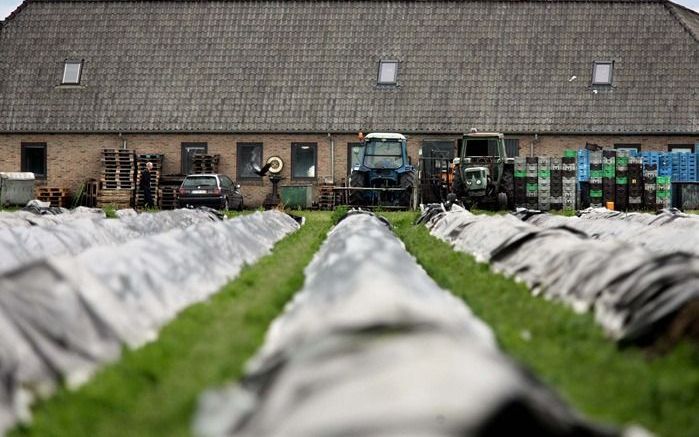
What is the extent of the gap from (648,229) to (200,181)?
71.3 ft

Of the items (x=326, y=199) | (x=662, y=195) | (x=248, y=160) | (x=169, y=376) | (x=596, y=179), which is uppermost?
(x=248, y=160)

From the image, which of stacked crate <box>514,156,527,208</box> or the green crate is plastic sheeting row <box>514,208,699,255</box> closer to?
stacked crate <box>514,156,527,208</box>

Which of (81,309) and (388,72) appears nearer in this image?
(81,309)

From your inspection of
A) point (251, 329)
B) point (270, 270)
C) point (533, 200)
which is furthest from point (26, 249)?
point (533, 200)

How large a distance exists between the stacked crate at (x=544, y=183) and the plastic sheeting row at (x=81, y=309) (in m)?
25.5

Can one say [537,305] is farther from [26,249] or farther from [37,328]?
[26,249]

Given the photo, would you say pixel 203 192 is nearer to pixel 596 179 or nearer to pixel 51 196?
pixel 51 196

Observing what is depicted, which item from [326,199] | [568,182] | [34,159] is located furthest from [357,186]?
[34,159]

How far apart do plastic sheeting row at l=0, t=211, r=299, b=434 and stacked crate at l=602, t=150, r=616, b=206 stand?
2661 cm

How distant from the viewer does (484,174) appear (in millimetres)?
35719

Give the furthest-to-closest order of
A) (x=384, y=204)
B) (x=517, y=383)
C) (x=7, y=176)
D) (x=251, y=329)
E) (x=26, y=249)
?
(x=7, y=176)
(x=384, y=204)
(x=26, y=249)
(x=251, y=329)
(x=517, y=383)

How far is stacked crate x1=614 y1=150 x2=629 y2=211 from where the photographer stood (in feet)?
126

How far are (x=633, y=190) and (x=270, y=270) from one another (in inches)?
964

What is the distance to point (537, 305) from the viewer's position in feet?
39.0
